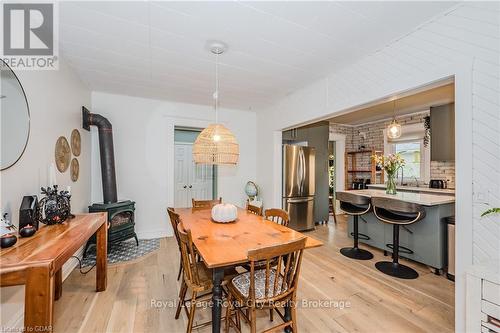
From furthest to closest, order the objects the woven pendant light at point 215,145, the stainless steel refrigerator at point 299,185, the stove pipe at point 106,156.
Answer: the stainless steel refrigerator at point 299,185
the stove pipe at point 106,156
the woven pendant light at point 215,145

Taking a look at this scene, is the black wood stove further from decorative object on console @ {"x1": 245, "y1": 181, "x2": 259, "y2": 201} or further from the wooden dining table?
decorative object on console @ {"x1": 245, "y1": 181, "x2": 259, "y2": 201}

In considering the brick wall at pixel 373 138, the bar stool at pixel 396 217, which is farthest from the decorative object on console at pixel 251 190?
the brick wall at pixel 373 138

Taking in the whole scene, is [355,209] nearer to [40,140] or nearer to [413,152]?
[413,152]

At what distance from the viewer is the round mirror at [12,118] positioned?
5.45 feet

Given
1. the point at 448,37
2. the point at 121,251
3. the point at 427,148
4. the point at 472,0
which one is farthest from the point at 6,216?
the point at 427,148

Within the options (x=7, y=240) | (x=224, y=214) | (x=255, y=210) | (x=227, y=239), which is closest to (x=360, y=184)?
(x=255, y=210)

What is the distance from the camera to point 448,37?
184 cm

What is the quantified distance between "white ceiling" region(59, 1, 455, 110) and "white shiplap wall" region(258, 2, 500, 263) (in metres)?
0.13

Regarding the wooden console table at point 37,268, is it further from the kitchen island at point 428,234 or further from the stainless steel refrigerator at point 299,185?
the stainless steel refrigerator at point 299,185

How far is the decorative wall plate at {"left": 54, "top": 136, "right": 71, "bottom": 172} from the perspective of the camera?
2503mm

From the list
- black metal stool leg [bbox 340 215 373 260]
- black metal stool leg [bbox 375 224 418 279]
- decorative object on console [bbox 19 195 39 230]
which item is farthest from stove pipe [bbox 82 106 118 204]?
black metal stool leg [bbox 375 224 418 279]

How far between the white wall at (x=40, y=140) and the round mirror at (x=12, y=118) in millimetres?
82

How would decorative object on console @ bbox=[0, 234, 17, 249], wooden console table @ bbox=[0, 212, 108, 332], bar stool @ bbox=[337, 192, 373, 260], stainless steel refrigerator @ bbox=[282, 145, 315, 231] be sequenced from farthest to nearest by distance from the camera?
stainless steel refrigerator @ bbox=[282, 145, 315, 231], bar stool @ bbox=[337, 192, 373, 260], decorative object on console @ bbox=[0, 234, 17, 249], wooden console table @ bbox=[0, 212, 108, 332]

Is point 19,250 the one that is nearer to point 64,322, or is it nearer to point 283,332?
point 64,322
